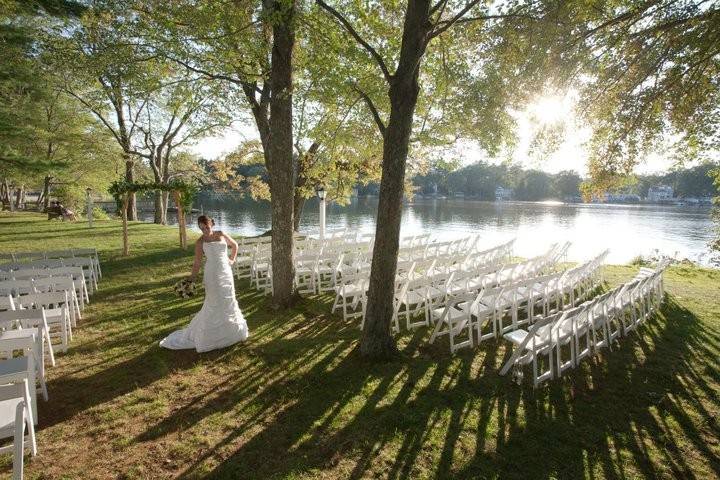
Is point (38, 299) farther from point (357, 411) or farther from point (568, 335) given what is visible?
point (568, 335)

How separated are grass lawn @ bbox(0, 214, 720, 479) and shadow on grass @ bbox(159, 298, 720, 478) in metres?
0.02

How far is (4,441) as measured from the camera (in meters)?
3.85

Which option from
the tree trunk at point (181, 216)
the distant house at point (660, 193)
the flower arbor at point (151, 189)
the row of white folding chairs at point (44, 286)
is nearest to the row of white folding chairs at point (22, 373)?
the row of white folding chairs at point (44, 286)

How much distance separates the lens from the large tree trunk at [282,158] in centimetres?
651

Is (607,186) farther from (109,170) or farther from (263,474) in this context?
(109,170)

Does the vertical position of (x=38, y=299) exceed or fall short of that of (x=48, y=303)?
it exceeds it

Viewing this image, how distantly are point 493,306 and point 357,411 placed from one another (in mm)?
2958

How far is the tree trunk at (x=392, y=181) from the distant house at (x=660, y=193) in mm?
123805

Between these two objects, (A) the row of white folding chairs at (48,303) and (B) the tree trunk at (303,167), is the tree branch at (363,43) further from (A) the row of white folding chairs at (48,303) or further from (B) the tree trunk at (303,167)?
(B) the tree trunk at (303,167)

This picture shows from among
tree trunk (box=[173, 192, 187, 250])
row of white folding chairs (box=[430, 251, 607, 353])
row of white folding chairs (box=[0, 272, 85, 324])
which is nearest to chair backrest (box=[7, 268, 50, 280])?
row of white folding chairs (box=[0, 272, 85, 324])

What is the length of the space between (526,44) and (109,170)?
92.1 feet

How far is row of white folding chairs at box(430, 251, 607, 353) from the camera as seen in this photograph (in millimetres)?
5559

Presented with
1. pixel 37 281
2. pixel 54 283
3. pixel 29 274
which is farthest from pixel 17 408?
pixel 29 274

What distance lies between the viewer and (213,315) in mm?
5531
